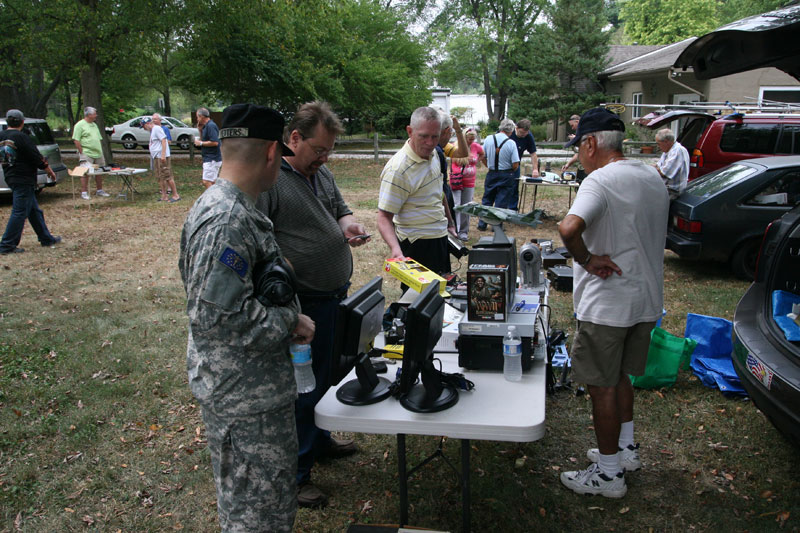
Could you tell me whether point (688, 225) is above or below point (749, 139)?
below

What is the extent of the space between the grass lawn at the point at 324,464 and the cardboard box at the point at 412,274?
119cm

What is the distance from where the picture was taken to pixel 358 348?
2.20 m

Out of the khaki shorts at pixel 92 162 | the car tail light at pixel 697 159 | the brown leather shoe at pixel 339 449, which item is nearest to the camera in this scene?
the brown leather shoe at pixel 339 449

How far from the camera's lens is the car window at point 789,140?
8164 mm

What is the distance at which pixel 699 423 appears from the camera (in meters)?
3.66

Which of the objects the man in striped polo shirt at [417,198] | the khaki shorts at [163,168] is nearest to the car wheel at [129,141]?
the khaki shorts at [163,168]

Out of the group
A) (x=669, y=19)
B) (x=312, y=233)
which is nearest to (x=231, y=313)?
(x=312, y=233)

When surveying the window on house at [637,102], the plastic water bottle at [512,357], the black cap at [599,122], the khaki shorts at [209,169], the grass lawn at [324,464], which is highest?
the window on house at [637,102]

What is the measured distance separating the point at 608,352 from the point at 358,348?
4.30ft

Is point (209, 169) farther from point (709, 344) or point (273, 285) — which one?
point (273, 285)

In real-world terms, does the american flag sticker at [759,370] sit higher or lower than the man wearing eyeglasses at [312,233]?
lower

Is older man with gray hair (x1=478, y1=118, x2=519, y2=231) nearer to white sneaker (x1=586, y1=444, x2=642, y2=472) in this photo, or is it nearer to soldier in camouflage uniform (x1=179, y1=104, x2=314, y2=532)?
white sneaker (x1=586, y1=444, x2=642, y2=472)

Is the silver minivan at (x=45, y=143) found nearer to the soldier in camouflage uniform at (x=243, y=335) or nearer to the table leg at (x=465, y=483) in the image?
the soldier in camouflage uniform at (x=243, y=335)

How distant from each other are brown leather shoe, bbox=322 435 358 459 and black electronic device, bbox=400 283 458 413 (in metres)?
1.33
